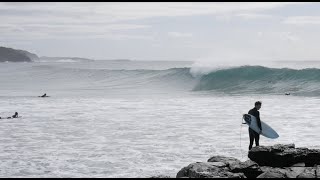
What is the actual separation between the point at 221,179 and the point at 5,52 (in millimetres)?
182023

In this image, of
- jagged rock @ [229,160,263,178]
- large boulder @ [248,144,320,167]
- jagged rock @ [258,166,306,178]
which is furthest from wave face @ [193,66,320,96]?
jagged rock @ [258,166,306,178]

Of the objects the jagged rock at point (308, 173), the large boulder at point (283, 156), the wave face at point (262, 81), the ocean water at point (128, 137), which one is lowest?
the jagged rock at point (308, 173)

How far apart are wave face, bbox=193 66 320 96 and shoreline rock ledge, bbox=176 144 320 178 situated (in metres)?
24.1

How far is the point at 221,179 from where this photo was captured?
22.8ft

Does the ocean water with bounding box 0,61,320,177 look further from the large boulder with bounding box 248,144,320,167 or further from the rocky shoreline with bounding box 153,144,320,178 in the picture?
the large boulder with bounding box 248,144,320,167

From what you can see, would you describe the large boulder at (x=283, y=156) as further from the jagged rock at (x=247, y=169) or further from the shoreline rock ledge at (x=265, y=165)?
the jagged rock at (x=247, y=169)

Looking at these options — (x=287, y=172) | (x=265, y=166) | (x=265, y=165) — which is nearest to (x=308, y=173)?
(x=287, y=172)

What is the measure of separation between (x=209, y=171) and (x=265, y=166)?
169 centimetres

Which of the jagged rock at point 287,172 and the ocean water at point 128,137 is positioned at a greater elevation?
the ocean water at point 128,137

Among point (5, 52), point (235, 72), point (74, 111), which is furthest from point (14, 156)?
point (5, 52)

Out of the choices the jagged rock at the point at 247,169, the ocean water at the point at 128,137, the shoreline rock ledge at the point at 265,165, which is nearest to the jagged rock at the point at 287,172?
the shoreline rock ledge at the point at 265,165

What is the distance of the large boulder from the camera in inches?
346

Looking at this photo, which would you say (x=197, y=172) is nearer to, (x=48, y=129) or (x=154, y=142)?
(x=154, y=142)

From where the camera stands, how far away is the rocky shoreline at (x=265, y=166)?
291 inches
